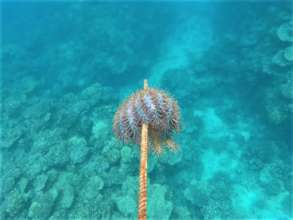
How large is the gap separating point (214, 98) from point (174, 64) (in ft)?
13.9

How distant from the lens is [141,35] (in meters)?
20.8

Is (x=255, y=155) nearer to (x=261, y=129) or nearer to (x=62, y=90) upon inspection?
(x=261, y=129)

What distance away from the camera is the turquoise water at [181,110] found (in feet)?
37.5

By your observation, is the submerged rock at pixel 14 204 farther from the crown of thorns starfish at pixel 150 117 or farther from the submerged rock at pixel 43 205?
the crown of thorns starfish at pixel 150 117

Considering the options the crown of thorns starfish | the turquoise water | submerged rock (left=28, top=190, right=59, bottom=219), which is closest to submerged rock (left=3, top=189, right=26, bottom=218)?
the turquoise water

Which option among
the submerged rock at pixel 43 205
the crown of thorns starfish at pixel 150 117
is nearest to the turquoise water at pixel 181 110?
the submerged rock at pixel 43 205

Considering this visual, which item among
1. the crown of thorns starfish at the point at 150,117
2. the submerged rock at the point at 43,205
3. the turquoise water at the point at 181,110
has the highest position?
the turquoise water at the point at 181,110

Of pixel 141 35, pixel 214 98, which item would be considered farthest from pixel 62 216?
pixel 141 35

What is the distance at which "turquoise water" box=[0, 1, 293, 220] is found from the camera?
1143cm

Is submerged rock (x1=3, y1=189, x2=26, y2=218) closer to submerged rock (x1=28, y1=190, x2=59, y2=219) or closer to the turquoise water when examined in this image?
the turquoise water

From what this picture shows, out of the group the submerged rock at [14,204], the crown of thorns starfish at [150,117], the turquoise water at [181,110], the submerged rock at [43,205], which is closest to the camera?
the crown of thorns starfish at [150,117]

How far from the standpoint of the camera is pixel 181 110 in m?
14.6

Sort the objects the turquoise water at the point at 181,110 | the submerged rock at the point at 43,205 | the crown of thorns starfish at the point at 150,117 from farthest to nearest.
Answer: the turquoise water at the point at 181,110, the submerged rock at the point at 43,205, the crown of thorns starfish at the point at 150,117

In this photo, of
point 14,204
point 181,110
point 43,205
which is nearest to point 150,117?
point 43,205
